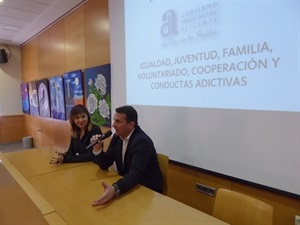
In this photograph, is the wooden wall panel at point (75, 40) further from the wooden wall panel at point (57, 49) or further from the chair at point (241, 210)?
the chair at point (241, 210)

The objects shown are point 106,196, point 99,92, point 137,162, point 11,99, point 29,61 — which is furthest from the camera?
point 11,99

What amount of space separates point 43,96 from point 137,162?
172 inches

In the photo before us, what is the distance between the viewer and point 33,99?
5.77 metres

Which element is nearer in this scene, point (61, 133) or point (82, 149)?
point (82, 149)

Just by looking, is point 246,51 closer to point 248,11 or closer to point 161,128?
A: point 248,11

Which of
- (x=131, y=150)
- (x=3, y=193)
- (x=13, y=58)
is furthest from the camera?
(x=13, y=58)

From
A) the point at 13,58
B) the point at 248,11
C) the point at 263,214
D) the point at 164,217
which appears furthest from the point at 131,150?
the point at 13,58

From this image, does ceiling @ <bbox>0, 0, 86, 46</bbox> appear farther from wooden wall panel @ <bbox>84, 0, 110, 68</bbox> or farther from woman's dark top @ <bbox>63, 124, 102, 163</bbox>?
woman's dark top @ <bbox>63, 124, 102, 163</bbox>

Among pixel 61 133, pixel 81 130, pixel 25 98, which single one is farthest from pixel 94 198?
pixel 25 98

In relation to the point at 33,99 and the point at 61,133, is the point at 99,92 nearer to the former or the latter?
the point at 61,133

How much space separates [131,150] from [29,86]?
5363mm

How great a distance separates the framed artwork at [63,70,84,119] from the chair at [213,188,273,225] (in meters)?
2.99

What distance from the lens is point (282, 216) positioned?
151cm

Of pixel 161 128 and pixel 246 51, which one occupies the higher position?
pixel 246 51
